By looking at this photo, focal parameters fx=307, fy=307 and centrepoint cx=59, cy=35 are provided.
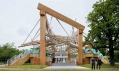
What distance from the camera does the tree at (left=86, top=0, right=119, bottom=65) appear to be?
48156mm

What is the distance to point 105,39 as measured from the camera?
5025 cm

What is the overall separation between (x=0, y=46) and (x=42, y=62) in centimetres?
5599

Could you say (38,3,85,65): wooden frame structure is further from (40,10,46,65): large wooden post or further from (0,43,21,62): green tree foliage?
(0,43,21,62): green tree foliage

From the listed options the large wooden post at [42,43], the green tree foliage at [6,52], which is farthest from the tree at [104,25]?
the green tree foliage at [6,52]

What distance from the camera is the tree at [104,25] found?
158 ft

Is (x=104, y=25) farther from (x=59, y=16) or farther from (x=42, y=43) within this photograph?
(x=42, y=43)

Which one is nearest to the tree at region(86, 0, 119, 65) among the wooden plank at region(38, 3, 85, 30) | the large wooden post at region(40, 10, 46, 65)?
the wooden plank at region(38, 3, 85, 30)

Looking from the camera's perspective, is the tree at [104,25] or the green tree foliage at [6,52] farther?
the green tree foliage at [6,52]

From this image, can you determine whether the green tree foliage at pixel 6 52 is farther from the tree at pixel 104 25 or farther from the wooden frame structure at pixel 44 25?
the tree at pixel 104 25

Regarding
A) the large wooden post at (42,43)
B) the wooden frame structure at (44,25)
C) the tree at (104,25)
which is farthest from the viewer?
the wooden frame structure at (44,25)

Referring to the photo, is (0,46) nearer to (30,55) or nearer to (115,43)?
(30,55)

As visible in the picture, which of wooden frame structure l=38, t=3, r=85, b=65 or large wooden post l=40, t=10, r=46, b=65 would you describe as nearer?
large wooden post l=40, t=10, r=46, b=65

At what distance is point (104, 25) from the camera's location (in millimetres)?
47938

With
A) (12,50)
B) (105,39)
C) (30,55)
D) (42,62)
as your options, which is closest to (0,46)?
(12,50)
